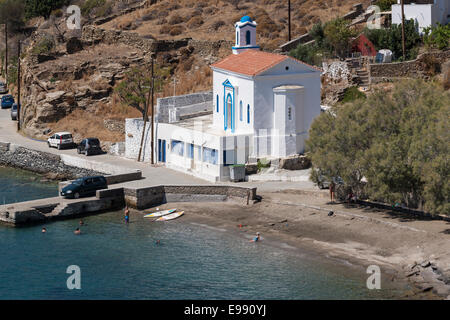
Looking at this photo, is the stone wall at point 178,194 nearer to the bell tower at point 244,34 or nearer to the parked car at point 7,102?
the bell tower at point 244,34

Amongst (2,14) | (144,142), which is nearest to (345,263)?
(144,142)

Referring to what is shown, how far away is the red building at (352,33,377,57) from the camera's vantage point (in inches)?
2884

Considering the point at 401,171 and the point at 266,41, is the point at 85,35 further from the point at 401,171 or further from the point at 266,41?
the point at 401,171

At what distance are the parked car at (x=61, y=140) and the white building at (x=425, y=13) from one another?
30164 millimetres

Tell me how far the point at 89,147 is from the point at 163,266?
25011 millimetres

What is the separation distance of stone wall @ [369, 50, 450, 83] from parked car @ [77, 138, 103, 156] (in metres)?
22.5

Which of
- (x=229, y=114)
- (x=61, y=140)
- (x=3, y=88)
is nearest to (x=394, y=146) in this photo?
(x=229, y=114)

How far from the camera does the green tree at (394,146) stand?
44.3m

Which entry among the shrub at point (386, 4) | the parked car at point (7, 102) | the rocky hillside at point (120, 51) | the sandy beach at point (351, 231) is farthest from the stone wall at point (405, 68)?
the parked car at point (7, 102)

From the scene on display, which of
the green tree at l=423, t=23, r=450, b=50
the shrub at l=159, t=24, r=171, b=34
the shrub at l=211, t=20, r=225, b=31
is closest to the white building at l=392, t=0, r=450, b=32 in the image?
the green tree at l=423, t=23, r=450, b=50

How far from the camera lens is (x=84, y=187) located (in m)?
55.1

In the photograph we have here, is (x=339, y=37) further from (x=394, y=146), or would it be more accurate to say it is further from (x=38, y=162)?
(x=394, y=146)

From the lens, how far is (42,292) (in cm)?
4056
